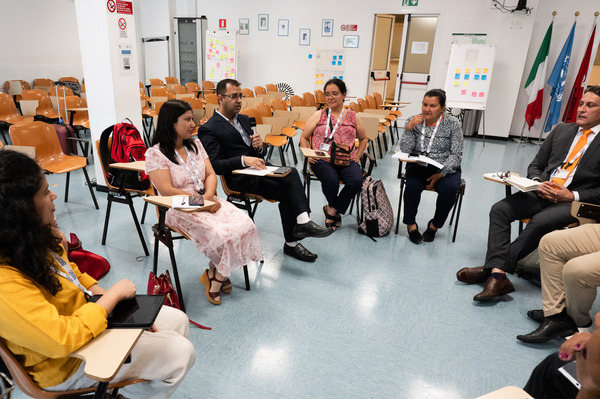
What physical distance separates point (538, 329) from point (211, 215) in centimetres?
198

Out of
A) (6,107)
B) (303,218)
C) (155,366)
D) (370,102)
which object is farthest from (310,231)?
(6,107)

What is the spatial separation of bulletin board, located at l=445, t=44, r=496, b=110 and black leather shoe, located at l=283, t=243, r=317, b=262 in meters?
6.09

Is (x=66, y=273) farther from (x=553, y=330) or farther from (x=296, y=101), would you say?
(x=296, y=101)

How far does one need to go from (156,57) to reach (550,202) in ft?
33.8

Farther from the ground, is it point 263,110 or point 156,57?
point 156,57

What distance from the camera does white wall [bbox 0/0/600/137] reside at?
7.39 metres

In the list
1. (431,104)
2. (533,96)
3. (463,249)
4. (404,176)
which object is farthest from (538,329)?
(533,96)

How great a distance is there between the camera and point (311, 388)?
1.78 metres

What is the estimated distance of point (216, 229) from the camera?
2.20m

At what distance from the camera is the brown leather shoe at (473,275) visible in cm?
268

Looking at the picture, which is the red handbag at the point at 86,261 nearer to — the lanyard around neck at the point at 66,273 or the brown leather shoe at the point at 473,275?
Answer: the lanyard around neck at the point at 66,273

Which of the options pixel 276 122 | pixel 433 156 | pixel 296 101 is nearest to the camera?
pixel 433 156

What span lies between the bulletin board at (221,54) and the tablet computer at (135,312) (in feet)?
29.6

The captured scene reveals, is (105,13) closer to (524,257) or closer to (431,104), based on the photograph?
(431,104)
